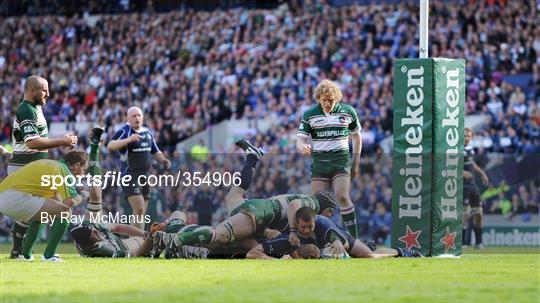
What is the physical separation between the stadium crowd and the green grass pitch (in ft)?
43.4

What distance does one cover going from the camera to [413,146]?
16.6m

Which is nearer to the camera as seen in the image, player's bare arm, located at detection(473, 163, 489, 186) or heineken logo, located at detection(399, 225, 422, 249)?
heineken logo, located at detection(399, 225, 422, 249)

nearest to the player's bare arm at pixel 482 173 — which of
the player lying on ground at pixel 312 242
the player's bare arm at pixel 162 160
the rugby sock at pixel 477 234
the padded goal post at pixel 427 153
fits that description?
the rugby sock at pixel 477 234

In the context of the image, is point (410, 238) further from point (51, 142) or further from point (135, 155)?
point (51, 142)

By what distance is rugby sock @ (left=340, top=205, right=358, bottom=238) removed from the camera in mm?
17031

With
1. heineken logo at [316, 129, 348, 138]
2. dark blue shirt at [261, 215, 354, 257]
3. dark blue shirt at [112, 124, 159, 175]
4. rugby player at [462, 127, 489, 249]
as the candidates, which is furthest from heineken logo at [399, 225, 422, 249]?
rugby player at [462, 127, 489, 249]

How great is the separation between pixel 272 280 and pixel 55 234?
412cm

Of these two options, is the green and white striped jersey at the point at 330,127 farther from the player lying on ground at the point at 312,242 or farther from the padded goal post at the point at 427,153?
the player lying on ground at the point at 312,242

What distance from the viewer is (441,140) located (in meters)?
16.5

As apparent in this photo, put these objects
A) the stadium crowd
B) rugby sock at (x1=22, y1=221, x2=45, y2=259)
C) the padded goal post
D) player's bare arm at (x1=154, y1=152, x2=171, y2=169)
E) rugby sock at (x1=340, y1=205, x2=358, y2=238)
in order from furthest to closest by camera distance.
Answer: the stadium crowd < player's bare arm at (x1=154, y1=152, x2=171, y2=169) < rugby sock at (x1=340, y1=205, x2=358, y2=238) < the padded goal post < rugby sock at (x1=22, y1=221, x2=45, y2=259)

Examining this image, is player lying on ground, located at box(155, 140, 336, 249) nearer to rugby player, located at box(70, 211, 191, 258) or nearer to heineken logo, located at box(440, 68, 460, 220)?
rugby player, located at box(70, 211, 191, 258)

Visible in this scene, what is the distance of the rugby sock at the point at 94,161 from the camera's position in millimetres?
17047

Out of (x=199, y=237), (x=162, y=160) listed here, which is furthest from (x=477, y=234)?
(x=199, y=237)

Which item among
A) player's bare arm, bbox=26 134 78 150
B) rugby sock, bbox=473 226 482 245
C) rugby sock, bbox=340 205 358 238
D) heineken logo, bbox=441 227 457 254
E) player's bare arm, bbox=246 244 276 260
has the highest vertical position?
player's bare arm, bbox=26 134 78 150
